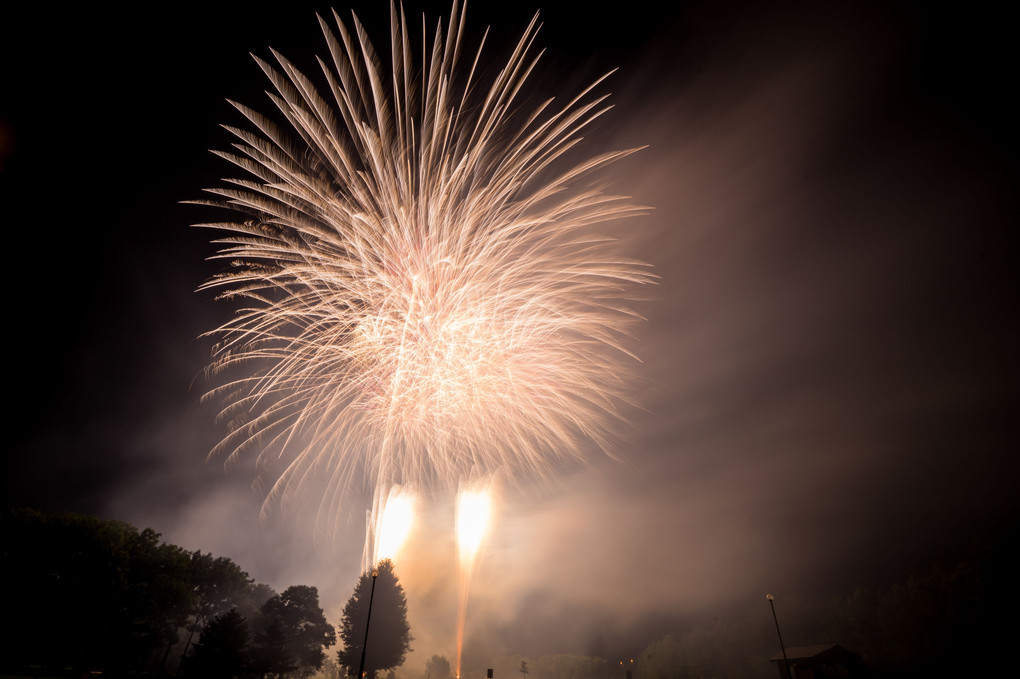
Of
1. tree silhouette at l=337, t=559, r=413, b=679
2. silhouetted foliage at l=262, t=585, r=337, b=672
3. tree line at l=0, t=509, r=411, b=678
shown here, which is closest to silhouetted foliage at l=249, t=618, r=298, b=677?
tree line at l=0, t=509, r=411, b=678

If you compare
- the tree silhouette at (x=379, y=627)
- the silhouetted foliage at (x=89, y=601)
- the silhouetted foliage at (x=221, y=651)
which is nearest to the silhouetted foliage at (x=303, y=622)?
the tree silhouette at (x=379, y=627)

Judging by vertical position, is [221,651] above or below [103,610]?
below

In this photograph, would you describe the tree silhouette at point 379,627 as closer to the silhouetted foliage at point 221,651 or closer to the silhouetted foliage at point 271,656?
the silhouetted foliage at point 271,656

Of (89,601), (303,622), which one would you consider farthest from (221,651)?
(303,622)

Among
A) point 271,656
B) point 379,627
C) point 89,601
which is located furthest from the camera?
point 379,627

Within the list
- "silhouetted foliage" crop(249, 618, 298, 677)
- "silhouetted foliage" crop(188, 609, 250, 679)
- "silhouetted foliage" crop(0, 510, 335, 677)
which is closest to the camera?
"silhouetted foliage" crop(0, 510, 335, 677)

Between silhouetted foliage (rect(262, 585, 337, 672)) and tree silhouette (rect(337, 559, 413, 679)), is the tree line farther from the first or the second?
silhouetted foliage (rect(262, 585, 337, 672))

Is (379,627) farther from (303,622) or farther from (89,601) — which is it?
(89,601)

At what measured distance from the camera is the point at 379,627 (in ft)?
155

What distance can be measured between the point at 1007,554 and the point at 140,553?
258 ft

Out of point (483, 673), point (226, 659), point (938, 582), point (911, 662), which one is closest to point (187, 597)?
point (226, 659)

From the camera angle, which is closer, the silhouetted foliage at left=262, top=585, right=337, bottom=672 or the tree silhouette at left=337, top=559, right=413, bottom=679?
the tree silhouette at left=337, top=559, right=413, bottom=679

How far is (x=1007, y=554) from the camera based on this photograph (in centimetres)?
4147

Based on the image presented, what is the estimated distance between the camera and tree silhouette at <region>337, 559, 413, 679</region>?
45688mm
